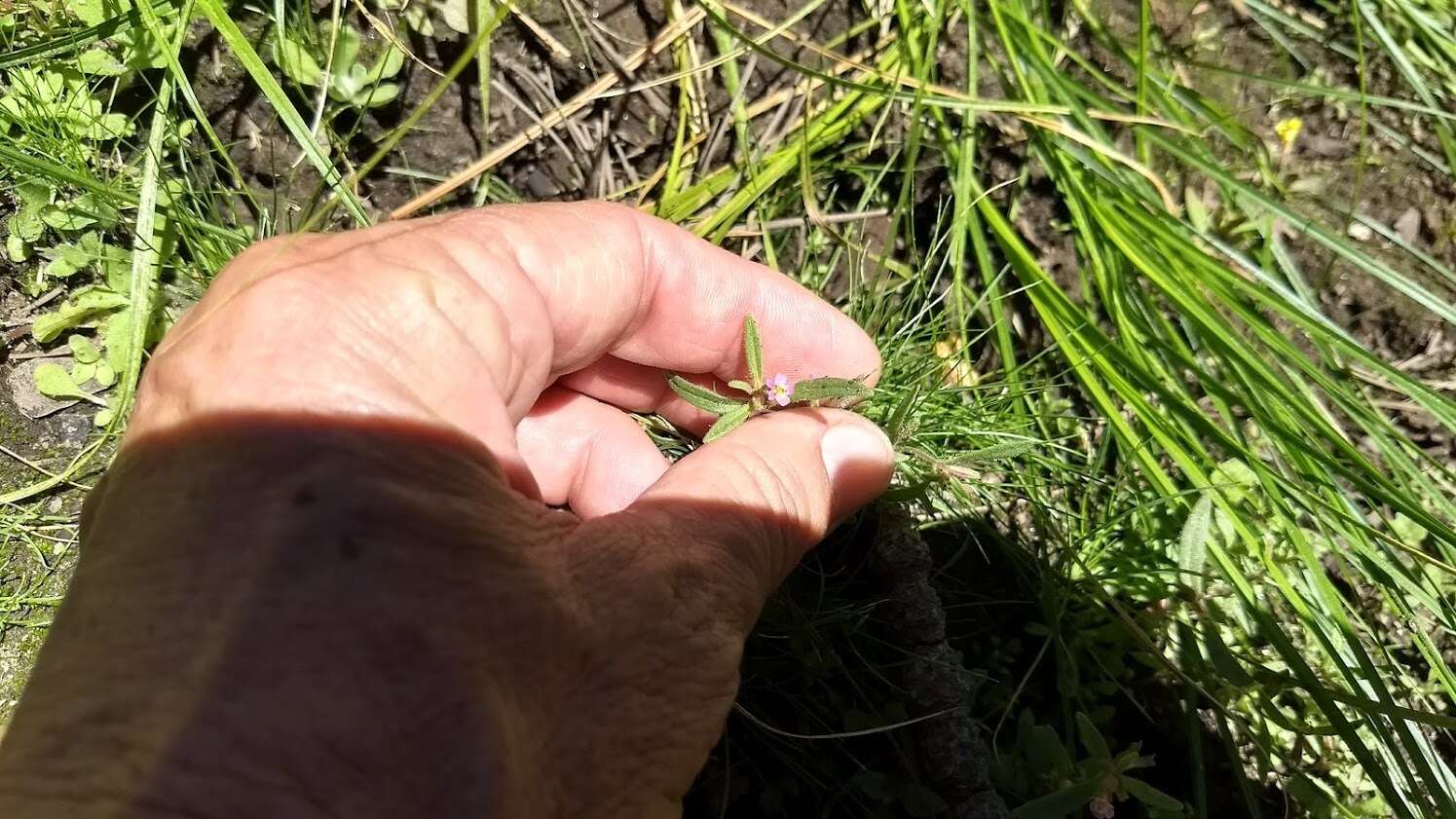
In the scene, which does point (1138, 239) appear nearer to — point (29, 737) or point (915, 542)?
point (915, 542)

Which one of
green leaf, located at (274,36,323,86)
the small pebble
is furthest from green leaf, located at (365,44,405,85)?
the small pebble

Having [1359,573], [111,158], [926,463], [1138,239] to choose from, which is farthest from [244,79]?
[1359,573]

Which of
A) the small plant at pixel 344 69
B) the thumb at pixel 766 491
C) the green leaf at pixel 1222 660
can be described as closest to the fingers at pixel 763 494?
the thumb at pixel 766 491

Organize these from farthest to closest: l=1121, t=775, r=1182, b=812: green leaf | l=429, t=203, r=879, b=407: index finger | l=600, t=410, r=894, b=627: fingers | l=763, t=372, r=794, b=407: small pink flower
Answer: l=763, t=372, r=794, b=407: small pink flower → l=1121, t=775, r=1182, b=812: green leaf → l=429, t=203, r=879, b=407: index finger → l=600, t=410, r=894, b=627: fingers

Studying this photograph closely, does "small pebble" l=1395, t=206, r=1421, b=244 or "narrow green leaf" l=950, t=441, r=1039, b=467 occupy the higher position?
"small pebble" l=1395, t=206, r=1421, b=244

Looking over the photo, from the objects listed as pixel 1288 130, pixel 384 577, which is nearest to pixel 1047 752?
pixel 384 577

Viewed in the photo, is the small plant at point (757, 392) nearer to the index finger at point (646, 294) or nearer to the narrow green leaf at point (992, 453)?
the index finger at point (646, 294)

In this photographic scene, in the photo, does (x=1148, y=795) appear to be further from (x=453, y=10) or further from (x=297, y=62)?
(x=297, y=62)

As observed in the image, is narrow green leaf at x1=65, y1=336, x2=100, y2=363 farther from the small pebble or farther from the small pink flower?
the small pebble
